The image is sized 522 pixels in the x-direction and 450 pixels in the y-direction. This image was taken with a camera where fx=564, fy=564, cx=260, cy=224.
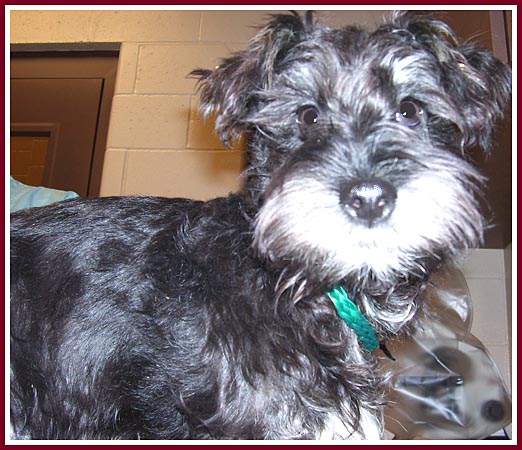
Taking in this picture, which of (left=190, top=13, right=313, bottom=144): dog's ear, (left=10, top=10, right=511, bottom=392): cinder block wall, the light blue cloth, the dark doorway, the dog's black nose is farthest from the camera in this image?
the dark doorway

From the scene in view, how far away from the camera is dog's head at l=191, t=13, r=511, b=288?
4.24 ft

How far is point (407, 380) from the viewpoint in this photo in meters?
3.18

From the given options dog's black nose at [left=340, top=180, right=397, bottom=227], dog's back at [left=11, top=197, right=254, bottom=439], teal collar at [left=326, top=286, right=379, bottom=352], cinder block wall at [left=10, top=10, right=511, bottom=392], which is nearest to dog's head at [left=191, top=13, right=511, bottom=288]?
dog's black nose at [left=340, top=180, right=397, bottom=227]

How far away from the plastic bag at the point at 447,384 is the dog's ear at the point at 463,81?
1.45 m

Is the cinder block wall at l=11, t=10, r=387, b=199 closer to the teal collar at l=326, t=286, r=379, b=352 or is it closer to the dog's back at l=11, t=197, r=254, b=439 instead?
the dog's back at l=11, t=197, r=254, b=439

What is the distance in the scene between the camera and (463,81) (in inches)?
66.9

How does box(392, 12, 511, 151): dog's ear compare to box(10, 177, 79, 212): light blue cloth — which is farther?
box(10, 177, 79, 212): light blue cloth

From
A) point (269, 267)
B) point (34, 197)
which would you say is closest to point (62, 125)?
point (34, 197)

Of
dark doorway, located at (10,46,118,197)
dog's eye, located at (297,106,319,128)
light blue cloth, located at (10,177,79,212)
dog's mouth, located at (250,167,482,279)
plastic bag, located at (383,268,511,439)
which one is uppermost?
dark doorway, located at (10,46,118,197)

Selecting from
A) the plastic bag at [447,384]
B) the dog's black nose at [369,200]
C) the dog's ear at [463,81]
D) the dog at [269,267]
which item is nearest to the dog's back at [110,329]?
the dog at [269,267]

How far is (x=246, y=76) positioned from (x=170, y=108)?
8.20ft

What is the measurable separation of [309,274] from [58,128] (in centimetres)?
319

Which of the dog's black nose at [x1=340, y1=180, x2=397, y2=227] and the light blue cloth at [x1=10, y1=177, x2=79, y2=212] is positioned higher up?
the light blue cloth at [x1=10, y1=177, x2=79, y2=212]

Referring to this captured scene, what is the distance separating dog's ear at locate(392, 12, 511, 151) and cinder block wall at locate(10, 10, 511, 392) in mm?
2149
